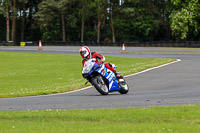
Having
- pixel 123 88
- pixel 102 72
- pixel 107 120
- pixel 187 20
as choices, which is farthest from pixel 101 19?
pixel 107 120

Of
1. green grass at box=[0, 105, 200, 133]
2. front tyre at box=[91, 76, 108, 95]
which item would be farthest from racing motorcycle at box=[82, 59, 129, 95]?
green grass at box=[0, 105, 200, 133]

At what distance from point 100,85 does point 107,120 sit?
193 inches

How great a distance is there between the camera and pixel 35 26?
252 ft

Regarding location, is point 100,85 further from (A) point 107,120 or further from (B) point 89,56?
(A) point 107,120

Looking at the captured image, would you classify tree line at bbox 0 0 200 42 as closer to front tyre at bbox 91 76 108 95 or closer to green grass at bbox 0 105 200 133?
front tyre at bbox 91 76 108 95

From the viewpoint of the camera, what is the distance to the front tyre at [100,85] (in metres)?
12.8

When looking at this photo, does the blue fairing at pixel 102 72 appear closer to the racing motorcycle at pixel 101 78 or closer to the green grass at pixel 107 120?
the racing motorcycle at pixel 101 78

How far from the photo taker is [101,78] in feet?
42.2

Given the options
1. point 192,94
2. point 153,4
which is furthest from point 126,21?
point 192,94

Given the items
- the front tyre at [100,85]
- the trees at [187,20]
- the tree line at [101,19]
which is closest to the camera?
the front tyre at [100,85]

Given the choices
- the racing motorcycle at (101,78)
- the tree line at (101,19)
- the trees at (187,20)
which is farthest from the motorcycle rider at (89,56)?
the tree line at (101,19)

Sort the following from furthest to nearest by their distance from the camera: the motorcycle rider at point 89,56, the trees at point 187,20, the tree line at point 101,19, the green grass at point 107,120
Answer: the tree line at point 101,19 < the trees at point 187,20 < the motorcycle rider at point 89,56 < the green grass at point 107,120

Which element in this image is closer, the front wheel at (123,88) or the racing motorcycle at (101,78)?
the racing motorcycle at (101,78)

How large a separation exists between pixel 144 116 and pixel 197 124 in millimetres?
1161
